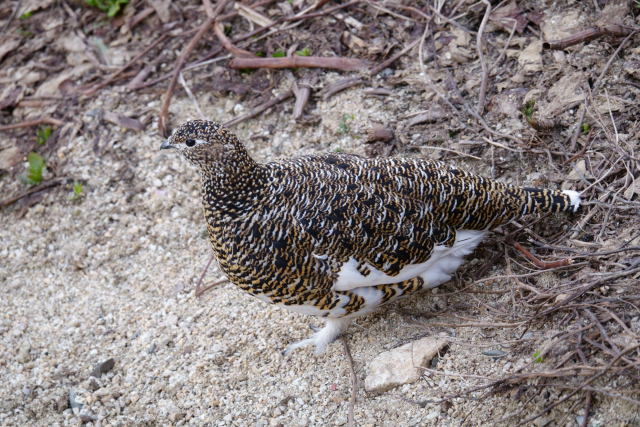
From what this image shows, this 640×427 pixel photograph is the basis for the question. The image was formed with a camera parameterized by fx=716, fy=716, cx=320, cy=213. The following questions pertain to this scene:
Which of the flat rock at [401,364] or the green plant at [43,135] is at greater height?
the green plant at [43,135]

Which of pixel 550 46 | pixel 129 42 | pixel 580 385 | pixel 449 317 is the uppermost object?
pixel 129 42

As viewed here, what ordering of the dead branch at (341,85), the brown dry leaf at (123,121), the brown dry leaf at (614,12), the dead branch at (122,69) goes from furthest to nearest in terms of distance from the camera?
the dead branch at (122,69) → the brown dry leaf at (123,121) → the dead branch at (341,85) → the brown dry leaf at (614,12)

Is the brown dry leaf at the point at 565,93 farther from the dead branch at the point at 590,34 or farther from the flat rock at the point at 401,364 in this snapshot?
the flat rock at the point at 401,364

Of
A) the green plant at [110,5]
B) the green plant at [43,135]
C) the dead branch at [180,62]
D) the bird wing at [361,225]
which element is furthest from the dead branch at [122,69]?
the bird wing at [361,225]

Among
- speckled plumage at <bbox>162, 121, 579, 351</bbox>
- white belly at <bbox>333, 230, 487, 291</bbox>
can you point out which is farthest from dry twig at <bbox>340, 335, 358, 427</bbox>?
white belly at <bbox>333, 230, 487, 291</bbox>

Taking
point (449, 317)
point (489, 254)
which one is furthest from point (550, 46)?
point (449, 317)

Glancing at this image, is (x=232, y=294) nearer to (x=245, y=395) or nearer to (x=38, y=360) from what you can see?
(x=245, y=395)
